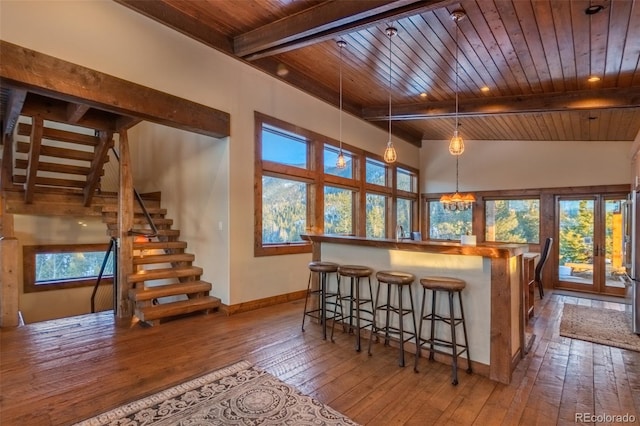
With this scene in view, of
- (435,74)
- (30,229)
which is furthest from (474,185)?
(30,229)

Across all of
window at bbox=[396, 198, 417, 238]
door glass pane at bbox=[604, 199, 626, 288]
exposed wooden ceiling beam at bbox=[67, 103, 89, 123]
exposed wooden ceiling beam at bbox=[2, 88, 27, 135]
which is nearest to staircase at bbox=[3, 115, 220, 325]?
exposed wooden ceiling beam at bbox=[2, 88, 27, 135]

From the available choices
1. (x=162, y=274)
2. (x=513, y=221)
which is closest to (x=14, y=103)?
(x=162, y=274)

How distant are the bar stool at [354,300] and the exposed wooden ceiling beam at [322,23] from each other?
260 centimetres

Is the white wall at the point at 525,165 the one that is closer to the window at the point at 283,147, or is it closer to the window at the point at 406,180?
the window at the point at 406,180

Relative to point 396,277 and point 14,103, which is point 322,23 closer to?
point 396,277

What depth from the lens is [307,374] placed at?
284 cm

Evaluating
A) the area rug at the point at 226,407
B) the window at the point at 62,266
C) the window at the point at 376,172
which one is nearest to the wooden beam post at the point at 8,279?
the window at the point at 62,266

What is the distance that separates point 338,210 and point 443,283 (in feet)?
13.1

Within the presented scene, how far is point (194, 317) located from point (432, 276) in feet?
10.4

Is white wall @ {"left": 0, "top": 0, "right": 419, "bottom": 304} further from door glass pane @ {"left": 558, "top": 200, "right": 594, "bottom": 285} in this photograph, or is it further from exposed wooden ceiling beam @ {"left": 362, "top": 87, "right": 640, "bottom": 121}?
door glass pane @ {"left": 558, "top": 200, "right": 594, "bottom": 285}

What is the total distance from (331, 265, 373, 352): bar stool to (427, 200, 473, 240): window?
559cm

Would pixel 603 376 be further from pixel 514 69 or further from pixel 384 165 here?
pixel 384 165

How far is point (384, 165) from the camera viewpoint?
8.10m

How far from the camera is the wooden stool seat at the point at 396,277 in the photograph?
3.14 metres
